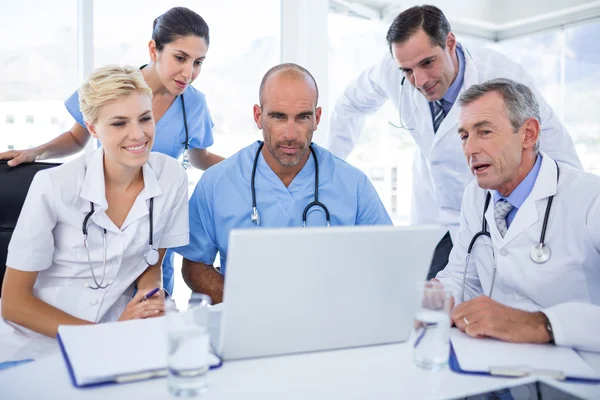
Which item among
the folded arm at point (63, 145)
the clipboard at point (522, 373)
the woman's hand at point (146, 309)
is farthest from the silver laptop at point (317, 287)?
the folded arm at point (63, 145)

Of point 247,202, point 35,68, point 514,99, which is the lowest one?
point 247,202

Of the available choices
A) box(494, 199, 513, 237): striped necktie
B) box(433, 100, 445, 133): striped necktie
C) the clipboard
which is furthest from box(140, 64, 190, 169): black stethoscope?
the clipboard

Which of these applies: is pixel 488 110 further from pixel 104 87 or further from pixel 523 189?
pixel 104 87

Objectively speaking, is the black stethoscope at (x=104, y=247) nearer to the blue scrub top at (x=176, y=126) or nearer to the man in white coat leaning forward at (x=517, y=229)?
the blue scrub top at (x=176, y=126)

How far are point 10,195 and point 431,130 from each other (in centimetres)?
151

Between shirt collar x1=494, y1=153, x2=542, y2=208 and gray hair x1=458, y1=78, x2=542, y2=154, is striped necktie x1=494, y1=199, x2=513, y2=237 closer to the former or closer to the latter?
shirt collar x1=494, y1=153, x2=542, y2=208

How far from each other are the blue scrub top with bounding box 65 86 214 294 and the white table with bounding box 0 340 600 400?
4.05 feet

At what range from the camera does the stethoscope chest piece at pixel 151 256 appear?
1.57 m

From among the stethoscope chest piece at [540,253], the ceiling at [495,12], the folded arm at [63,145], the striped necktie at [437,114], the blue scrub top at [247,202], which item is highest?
the ceiling at [495,12]

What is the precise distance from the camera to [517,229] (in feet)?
4.70

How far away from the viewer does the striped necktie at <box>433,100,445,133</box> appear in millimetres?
2294

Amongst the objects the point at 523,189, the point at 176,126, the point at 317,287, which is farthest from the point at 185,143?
the point at 317,287

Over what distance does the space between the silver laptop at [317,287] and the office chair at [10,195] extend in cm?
94

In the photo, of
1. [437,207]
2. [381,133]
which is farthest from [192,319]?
[381,133]
